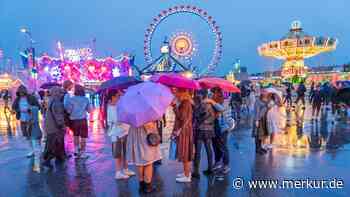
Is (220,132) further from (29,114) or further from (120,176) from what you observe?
(29,114)

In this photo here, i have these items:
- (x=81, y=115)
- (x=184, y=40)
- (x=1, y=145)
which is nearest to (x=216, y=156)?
(x=81, y=115)

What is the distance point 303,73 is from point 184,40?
129 feet

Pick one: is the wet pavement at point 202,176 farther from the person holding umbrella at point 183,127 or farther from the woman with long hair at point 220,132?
the person holding umbrella at point 183,127

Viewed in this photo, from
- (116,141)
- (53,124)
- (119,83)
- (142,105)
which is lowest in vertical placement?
(116,141)

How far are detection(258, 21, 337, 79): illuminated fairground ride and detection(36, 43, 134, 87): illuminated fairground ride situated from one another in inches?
1305

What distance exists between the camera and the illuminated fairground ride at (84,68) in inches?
1852

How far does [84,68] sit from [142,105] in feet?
148

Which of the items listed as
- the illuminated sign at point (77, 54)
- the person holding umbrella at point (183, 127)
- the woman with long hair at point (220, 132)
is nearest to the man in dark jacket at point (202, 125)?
the woman with long hair at point (220, 132)

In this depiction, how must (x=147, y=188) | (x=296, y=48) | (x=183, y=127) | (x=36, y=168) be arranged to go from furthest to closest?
(x=296, y=48) < (x=36, y=168) < (x=183, y=127) < (x=147, y=188)

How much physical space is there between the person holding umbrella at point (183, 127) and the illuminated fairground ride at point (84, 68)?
41290 mm

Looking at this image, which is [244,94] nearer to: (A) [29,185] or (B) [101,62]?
(A) [29,185]

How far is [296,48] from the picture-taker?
229ft

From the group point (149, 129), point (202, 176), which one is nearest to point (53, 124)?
point (149, 129)

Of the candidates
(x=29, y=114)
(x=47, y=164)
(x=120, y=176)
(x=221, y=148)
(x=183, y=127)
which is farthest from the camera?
(x=29, y=114)
